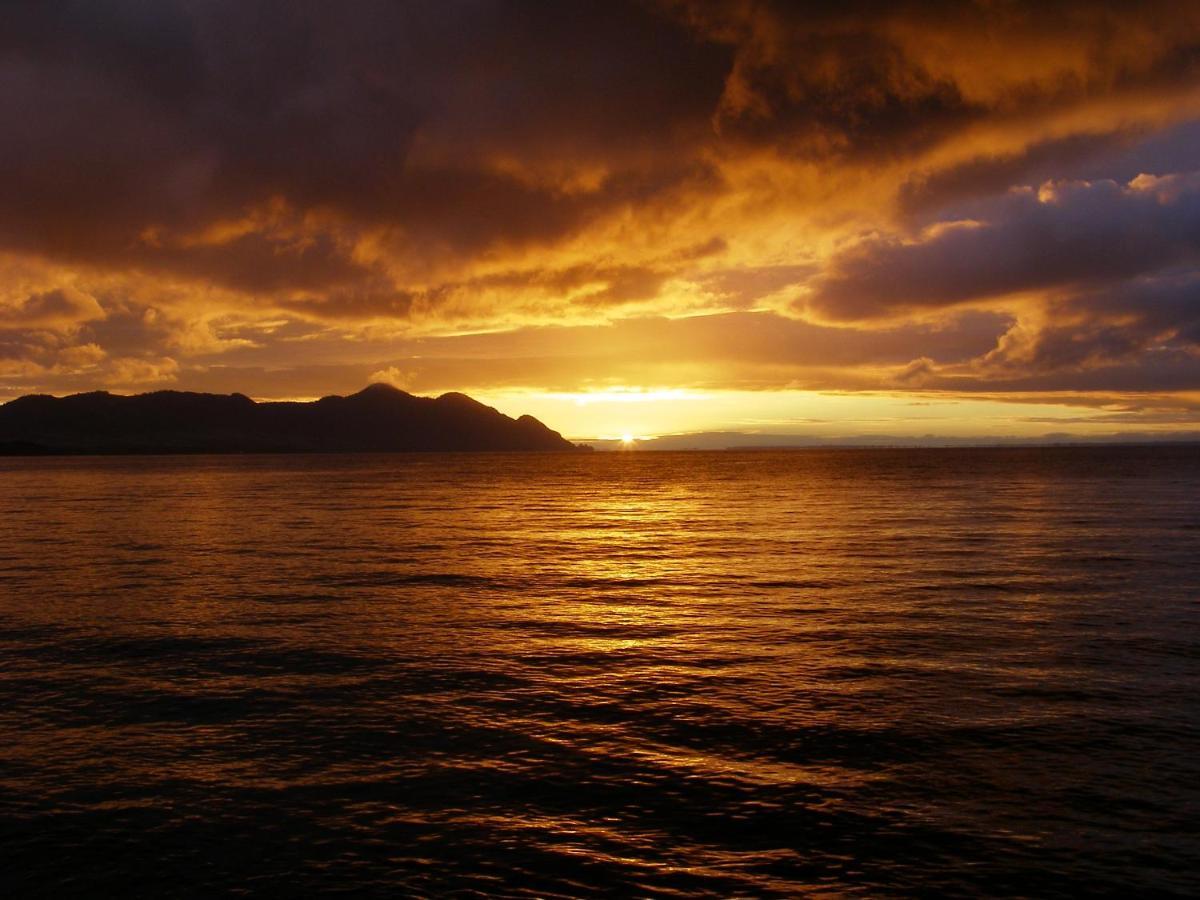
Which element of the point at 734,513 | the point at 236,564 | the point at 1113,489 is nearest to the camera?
the point at 236,564

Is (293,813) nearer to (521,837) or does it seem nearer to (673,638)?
(521,837)

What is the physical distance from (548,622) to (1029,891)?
54.7 feet

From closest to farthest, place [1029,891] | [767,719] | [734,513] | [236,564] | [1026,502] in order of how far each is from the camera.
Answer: [1029,891] → [767,719] → [236,564] → [734,513] → [1026,502]

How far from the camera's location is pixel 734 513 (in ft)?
228

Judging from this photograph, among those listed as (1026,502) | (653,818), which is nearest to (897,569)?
(653,818)

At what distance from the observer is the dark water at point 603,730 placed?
10.6m

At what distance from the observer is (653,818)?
1164 centimetres

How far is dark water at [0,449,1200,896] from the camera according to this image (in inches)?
417

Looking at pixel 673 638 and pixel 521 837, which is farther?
pixel 673 638

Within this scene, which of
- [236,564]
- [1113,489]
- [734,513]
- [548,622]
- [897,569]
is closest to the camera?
[548,622]

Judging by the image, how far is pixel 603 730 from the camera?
1525 centimetres

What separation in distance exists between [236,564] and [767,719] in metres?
29.5

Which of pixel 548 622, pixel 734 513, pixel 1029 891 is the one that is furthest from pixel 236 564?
pixel 734 513

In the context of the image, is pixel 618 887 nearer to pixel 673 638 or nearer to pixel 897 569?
pixel 673 638
